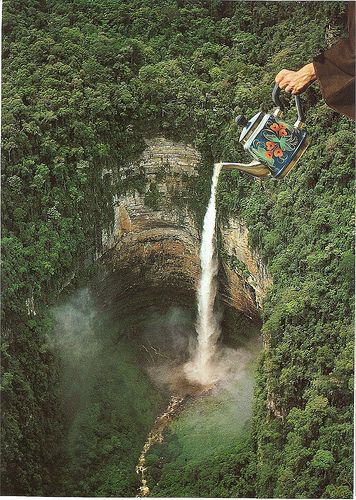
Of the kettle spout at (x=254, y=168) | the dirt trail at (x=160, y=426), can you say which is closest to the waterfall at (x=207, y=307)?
the dirt trail at (x=160, y=426)

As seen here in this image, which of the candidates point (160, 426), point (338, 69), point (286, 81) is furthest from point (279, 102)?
point (160, 426)

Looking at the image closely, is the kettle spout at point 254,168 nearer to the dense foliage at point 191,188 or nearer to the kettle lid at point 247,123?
Answer: the kettle lid at point 247,123

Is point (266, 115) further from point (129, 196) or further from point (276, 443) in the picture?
point (276, 443)

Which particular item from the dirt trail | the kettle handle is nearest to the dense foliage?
the dirt trail

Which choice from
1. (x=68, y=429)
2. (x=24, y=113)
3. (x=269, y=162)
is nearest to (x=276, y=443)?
(x=68, y=429)

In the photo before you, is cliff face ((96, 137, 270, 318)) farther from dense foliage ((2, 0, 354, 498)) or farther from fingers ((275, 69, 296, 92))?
fingers ((275, 69, 296, 92))

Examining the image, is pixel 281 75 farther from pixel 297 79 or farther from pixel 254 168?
pixel 254 168
